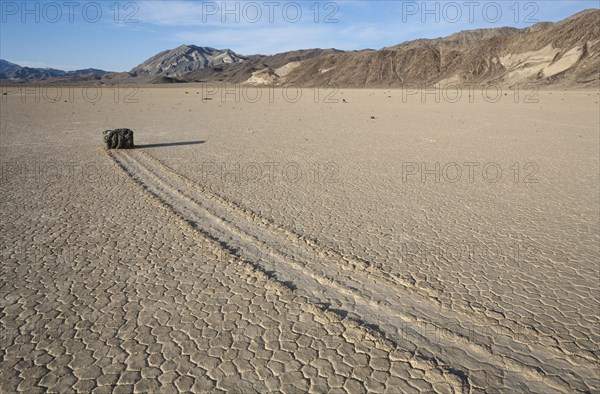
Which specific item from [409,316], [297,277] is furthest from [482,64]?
[409,316]

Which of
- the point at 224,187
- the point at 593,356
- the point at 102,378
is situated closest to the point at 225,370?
the point at 102,378

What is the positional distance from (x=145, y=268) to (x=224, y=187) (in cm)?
351

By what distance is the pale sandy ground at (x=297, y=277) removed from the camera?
3.10 metres

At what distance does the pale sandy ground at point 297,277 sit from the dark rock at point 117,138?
181 cm

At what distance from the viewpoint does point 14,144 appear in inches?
487

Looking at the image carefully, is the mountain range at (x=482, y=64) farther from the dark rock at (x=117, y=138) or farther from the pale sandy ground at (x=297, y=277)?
the dark rock at (x=117, y=138)

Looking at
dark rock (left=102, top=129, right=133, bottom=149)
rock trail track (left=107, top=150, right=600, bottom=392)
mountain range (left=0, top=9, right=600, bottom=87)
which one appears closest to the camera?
rock trail track (left=107, top=150, right=600, bottom=392)

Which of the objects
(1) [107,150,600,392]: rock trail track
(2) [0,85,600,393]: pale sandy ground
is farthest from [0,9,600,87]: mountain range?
(1) [107,150,600,392]: rock trail track

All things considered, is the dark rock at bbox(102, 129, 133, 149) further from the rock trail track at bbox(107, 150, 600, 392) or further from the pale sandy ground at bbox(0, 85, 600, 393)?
the rock trail track at bbox(107, 150, 600, 392)

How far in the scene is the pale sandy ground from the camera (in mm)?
3096

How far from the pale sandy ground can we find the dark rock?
1.81 m

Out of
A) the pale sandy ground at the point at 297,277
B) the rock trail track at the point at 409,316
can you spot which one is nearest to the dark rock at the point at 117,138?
the pale sandy ground at the point at 297,277

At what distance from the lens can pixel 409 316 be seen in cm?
374

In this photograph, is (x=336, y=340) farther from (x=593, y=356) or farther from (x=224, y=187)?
(x=224, y=187)
